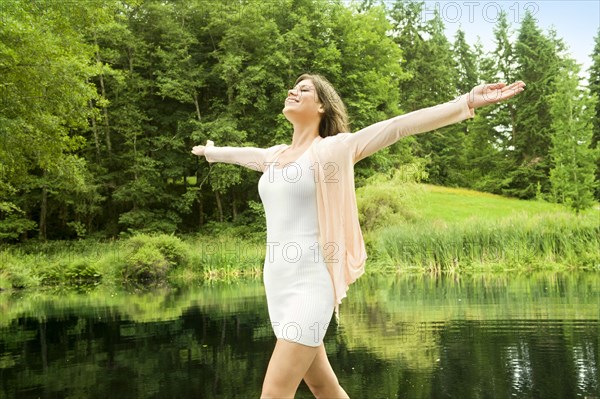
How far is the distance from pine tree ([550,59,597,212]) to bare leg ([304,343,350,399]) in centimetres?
3208

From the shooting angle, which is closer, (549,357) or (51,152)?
(549,357)

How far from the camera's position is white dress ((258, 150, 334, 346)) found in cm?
257

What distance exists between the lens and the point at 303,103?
295 centimetres

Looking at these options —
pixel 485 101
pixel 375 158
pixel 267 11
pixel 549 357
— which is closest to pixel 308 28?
pixel 267 11

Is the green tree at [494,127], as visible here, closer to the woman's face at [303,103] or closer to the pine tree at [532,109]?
the pine tree at [532,109]

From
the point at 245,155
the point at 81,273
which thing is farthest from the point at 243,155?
the point at 81,273

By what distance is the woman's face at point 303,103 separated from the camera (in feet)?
9.70

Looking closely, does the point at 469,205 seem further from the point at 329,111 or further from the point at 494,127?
the point at 329,111

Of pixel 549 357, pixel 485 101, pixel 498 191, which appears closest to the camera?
pixel 485 101

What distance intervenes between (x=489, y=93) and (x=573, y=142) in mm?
32536

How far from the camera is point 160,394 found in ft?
17.4

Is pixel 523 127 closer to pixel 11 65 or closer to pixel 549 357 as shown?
pixel 11 65

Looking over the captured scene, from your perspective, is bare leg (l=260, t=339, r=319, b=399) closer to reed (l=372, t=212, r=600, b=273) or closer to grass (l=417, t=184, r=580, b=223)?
reed (l=372, t=212, r=600, b=273)

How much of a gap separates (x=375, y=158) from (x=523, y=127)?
65.3 feet
